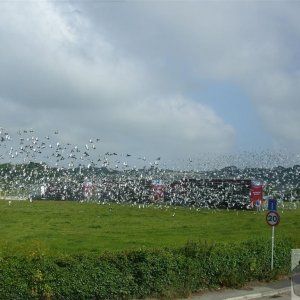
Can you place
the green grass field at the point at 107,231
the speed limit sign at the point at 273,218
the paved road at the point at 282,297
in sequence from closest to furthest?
the paved road at the point at 282,297, the speed limit sign at the point at 273,218, the green grass field at the point at 107,231

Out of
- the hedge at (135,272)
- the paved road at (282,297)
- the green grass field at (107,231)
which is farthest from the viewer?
the green grass field at (107,231)

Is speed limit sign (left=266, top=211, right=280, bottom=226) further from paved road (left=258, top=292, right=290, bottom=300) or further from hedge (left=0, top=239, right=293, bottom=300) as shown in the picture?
paved road (left=258, top=292, right=290, bottom=300)

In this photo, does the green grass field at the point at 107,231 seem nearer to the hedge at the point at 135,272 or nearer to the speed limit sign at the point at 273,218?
the speed limit sign at the point at 273,218

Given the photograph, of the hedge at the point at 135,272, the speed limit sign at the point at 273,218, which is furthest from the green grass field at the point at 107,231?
the hedge at the point at 135,272

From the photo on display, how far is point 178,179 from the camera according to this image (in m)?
87.6

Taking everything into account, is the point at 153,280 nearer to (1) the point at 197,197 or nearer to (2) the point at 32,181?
(1) the point at 197,197

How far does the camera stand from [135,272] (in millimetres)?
17047

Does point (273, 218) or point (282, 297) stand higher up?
point (273, 218)

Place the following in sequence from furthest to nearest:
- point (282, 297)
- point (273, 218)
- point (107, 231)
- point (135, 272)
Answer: point (107, 231), point (273, 218), point (282, 297), point (135, 272)

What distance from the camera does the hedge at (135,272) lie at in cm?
1510

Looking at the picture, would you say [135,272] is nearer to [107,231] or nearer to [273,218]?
[273,218]

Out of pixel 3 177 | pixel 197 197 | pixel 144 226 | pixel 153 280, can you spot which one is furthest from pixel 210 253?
pixel 3 177

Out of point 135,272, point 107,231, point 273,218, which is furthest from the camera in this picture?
point 107,231

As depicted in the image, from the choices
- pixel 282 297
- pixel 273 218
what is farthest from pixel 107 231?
pixel 282 297
